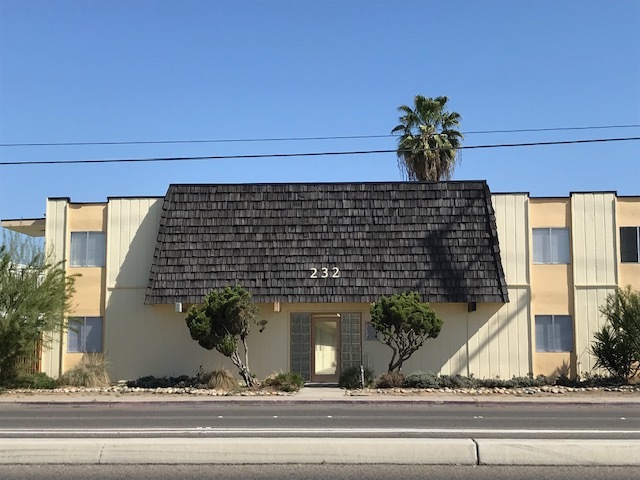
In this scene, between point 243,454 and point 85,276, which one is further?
point 85,276

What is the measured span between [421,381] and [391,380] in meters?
0.85

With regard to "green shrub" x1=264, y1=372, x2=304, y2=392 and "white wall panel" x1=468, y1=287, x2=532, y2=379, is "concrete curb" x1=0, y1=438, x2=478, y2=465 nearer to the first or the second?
"green shrub" x1=264, y1=372, x2=304, y2=392

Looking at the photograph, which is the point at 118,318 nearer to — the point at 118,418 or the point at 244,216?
the point at 244,216

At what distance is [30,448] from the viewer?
8523mm

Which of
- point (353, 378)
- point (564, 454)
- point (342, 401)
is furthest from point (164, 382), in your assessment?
point (564, 454)

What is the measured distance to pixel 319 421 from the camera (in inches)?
567

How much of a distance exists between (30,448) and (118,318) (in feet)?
55.3

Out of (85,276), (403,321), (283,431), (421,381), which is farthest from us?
(85,276)

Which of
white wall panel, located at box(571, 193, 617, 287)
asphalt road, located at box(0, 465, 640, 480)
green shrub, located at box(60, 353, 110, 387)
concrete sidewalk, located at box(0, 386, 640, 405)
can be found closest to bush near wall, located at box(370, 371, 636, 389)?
concrete sidewalk, located at box(0, 386, 640, 405)

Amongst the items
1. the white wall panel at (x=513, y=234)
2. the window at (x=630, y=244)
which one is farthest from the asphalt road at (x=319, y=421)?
the window at (x=630, y=244)

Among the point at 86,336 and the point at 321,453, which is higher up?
the point at 86,336

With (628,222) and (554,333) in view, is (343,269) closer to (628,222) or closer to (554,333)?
(554,333)

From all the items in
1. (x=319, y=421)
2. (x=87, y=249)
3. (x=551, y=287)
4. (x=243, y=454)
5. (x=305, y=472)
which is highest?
(x=87, y=249)

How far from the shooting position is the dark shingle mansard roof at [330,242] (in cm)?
2375
